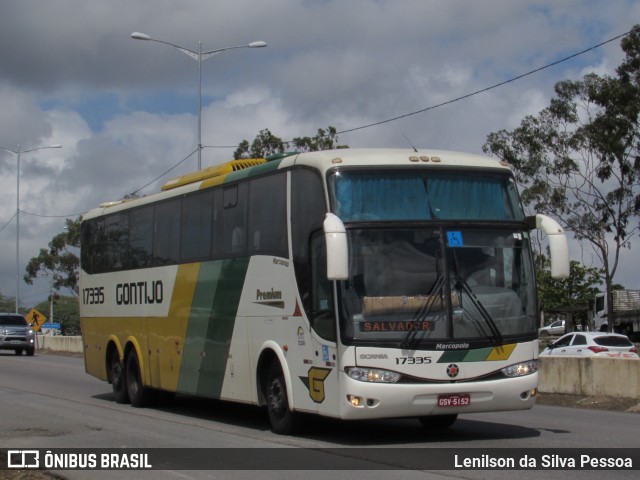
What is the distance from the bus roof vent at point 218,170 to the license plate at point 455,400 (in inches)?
184

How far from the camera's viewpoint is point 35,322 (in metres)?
51.1

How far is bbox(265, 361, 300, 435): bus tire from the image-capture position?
1288 centimetres

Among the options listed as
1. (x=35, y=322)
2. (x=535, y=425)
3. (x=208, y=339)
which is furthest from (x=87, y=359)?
(x=35, y=322)

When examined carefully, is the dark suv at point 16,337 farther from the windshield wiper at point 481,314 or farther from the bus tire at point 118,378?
the windshield wiper at point 481,314

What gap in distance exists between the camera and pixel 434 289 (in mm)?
11609

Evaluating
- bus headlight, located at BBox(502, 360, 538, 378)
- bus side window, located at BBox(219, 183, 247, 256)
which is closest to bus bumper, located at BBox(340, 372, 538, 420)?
bus headlight, located at BBox(502, 360, 538, 378)

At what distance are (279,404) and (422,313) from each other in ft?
8.71

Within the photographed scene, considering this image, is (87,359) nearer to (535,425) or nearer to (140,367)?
(140,367)

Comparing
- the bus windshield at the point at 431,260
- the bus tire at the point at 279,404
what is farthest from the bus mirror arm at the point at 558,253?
the bus tire at the point at 279,404

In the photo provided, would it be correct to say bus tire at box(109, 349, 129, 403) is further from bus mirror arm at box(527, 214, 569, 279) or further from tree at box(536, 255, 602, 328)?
tree at box(536, 255, 602, 328)

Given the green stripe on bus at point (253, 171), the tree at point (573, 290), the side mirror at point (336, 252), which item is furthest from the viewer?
the tree at point (573, 290)

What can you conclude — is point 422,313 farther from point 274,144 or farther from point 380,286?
point 274,144

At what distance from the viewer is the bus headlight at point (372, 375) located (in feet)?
37.2

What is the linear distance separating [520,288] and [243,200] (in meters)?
4.25
